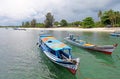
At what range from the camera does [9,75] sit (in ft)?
59.0

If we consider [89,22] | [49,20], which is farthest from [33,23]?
[89,22]

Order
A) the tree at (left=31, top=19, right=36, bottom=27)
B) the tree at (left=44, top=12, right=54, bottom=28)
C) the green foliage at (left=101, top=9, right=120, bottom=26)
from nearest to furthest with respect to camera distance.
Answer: the green foliage at (left=101, top=9, right=120, bottom=26), the tree at (left=44, top=12, right=54, bottom=28), the tree at (left=31, top=19, right=36, bottom=27)

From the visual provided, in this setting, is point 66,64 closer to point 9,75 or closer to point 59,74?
point 59,74

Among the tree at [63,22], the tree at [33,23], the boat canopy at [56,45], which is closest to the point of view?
the boat canopy at [56,45]

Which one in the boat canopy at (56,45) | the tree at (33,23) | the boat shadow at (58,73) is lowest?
the boat shadow at (58,73)

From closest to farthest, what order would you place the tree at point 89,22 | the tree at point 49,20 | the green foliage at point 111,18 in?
the green foliage at point 111,18, the tree at point 89,22, the tree at point 49,20

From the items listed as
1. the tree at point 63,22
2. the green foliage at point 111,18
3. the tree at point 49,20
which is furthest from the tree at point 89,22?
the tree at point 49,20

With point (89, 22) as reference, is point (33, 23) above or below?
below

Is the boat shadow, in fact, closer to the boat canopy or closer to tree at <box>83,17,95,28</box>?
the boat canopy

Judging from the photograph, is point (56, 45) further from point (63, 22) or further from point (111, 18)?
point (63, 22)

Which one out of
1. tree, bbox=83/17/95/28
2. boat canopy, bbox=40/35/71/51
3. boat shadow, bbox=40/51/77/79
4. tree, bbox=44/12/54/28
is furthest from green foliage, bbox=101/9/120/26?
boat shadow, bbox=40/51/77/79

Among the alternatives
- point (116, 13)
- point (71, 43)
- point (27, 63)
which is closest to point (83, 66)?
point (27, 63)

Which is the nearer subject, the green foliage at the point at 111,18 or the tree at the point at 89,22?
the green foliage at the point at 111,18

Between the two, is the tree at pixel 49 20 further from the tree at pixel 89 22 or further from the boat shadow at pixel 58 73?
the boat shadow at pixel 58 73
